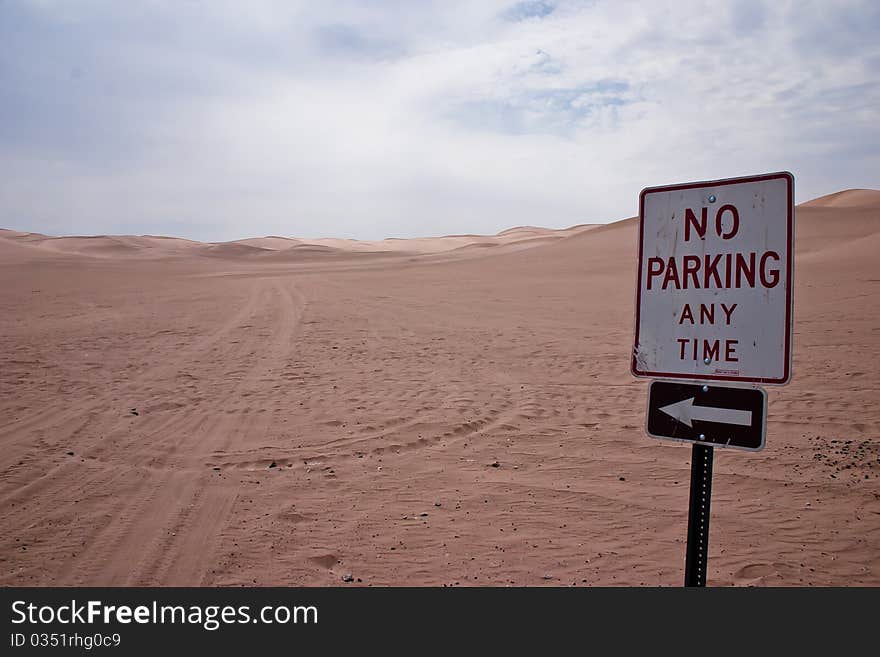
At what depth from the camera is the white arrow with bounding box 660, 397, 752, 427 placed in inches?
94.9

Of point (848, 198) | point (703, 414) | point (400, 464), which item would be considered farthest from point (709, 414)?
point (848, 198)

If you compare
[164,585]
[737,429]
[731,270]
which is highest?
[731,270]

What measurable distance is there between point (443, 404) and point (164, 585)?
4.76 metres

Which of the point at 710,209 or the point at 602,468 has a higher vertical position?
the point at 710,209

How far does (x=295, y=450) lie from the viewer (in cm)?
655

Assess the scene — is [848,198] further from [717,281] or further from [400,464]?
[717,281]

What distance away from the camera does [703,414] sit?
8.18ft

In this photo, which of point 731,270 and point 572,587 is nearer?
point 731,270

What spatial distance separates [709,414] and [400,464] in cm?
408

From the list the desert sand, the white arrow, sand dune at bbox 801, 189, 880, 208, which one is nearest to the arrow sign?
the white arrow

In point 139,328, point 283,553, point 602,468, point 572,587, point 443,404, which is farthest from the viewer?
point 139,328

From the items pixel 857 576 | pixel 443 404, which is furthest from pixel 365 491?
pixel 857 576

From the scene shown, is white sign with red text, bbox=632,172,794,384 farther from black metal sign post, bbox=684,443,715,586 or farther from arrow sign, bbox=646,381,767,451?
black metal sign post, bbox=684,443,715,586
